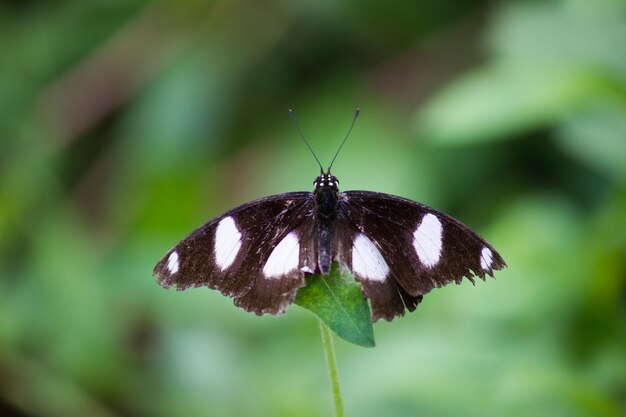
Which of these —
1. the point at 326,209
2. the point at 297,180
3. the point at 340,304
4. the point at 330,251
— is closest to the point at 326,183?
the point at 326,209

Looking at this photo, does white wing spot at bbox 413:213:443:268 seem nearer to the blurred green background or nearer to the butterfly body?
the butterfly body

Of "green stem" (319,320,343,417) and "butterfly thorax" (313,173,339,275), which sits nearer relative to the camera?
"green stem" (319,320,343,417)

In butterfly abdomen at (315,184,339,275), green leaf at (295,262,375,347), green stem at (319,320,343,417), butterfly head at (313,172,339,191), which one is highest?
butterfly head at (313,172,339,191)

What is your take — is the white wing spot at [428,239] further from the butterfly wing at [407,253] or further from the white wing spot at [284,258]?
the white wing spot at [284,258]

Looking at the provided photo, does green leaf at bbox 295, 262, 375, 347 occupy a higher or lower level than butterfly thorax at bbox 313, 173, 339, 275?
lower

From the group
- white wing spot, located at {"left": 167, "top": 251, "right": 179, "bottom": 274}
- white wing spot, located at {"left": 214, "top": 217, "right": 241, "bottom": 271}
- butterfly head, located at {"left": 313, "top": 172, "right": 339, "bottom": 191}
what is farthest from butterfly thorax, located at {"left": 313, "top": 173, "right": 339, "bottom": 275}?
white wing spot, located at {"left": 167, "top": 251, "right": 179, "bottom": 274}

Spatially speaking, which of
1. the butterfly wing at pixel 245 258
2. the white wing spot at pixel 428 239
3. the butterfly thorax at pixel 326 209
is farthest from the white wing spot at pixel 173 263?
the white wing spot at pixel 428 239

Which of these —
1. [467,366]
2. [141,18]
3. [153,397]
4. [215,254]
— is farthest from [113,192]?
[215,254]
